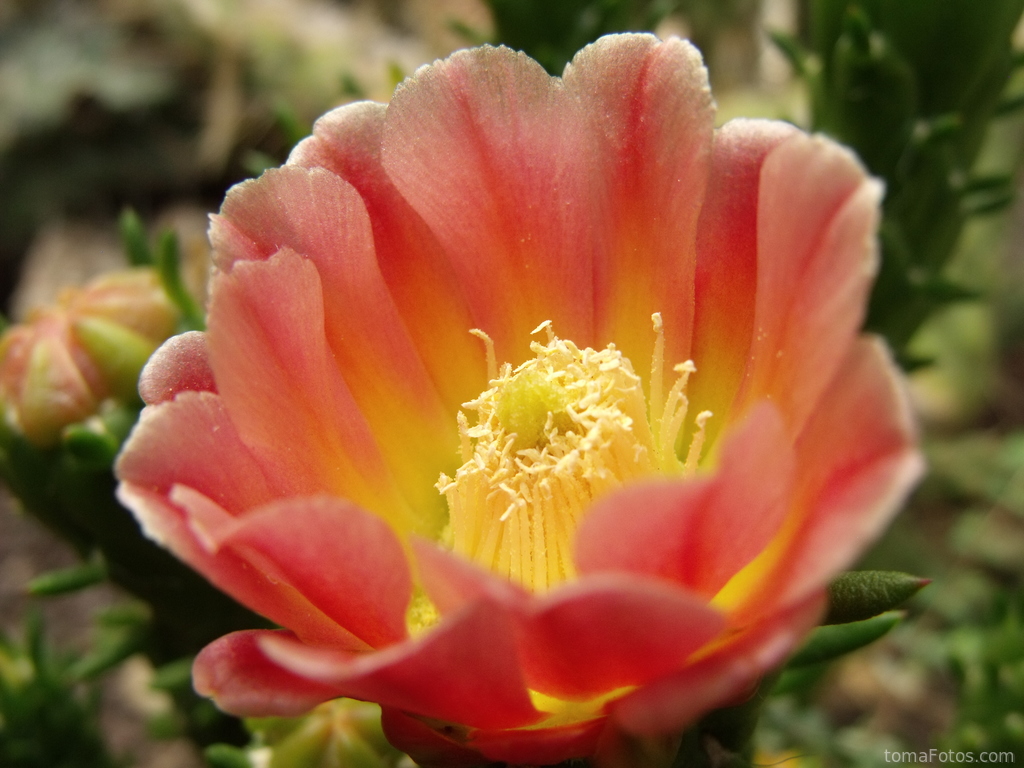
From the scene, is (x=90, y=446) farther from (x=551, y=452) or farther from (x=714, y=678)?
(x=714, y=678)

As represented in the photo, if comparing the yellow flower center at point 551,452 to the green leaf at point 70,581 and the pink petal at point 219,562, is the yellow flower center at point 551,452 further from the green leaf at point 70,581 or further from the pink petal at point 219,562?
the green leaf at point 70,581

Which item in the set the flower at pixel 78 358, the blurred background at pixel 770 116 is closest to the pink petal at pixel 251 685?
the flower at pixel 78 358

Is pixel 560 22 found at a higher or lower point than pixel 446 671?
higher

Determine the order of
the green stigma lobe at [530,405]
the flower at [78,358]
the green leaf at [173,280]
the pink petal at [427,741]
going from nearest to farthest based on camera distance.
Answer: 1. the pink petal at [427,741]
2. the green stigma lobe at [530,405]
3. the flower at [78,358]
4. the green leaf at [173,280]

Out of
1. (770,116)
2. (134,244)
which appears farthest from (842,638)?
(770,116)

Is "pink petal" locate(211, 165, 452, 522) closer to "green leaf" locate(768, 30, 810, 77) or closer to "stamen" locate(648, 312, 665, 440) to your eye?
"stamen" locate(648, 312, 665, 440)

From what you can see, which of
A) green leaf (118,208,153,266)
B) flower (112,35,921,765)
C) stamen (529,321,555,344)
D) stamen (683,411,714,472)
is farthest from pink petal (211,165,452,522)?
green leaf (118,208,153,266)

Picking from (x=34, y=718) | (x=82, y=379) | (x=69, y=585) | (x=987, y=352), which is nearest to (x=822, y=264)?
(x=82, y=379)
